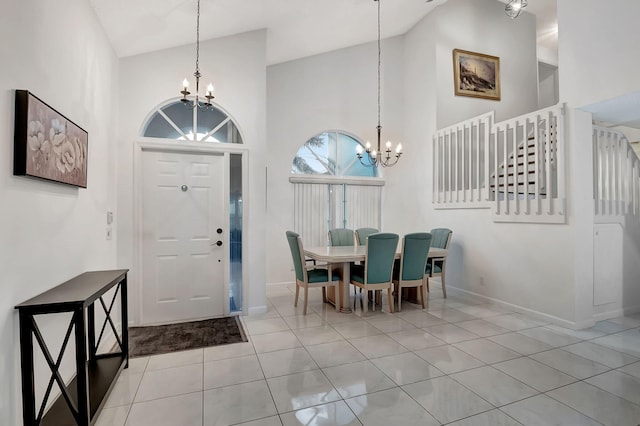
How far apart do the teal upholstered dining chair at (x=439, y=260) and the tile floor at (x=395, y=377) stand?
1018 mm

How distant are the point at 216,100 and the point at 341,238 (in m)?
2.77

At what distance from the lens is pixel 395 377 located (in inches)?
100

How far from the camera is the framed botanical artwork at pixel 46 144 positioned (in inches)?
66.9

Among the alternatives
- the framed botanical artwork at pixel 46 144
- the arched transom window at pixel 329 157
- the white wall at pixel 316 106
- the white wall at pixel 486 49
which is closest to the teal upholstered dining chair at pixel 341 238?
the white wall at pixel 316 106

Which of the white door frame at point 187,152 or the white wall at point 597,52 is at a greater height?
the white wall at point 597,52

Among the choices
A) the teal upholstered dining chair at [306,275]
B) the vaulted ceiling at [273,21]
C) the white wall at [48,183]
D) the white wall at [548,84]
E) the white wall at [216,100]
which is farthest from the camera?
the white wall at [548,84]

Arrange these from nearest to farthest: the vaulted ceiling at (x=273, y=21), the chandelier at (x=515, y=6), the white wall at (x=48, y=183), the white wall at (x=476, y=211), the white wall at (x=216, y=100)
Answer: the white wall at (x=48, y=183) < the vaulted ceiling at (x=273, y=21) < the chandelier at (x=515, y=6) < the white wall at (x=216, y=100) < the white wall at (x=476, y=211)

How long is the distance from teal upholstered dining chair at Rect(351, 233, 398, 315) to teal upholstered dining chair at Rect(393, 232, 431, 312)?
0.63 feet

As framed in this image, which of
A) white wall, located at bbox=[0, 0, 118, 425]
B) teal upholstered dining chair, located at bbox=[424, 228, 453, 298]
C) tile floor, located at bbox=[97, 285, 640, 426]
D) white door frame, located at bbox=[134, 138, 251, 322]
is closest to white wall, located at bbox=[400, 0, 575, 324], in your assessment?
teal upholstered dining chair, located at bbox=[424, 228, 453, 298]

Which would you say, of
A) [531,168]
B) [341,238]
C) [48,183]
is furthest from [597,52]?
[48,183]

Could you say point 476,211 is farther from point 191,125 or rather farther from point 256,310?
point 191,125

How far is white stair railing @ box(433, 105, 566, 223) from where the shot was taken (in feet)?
12.4

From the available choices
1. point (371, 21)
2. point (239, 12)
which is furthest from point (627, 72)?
point (239, 12)

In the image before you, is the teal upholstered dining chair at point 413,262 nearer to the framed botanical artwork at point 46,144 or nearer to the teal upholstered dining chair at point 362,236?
the teal upholstered dining chair at point 362,236
